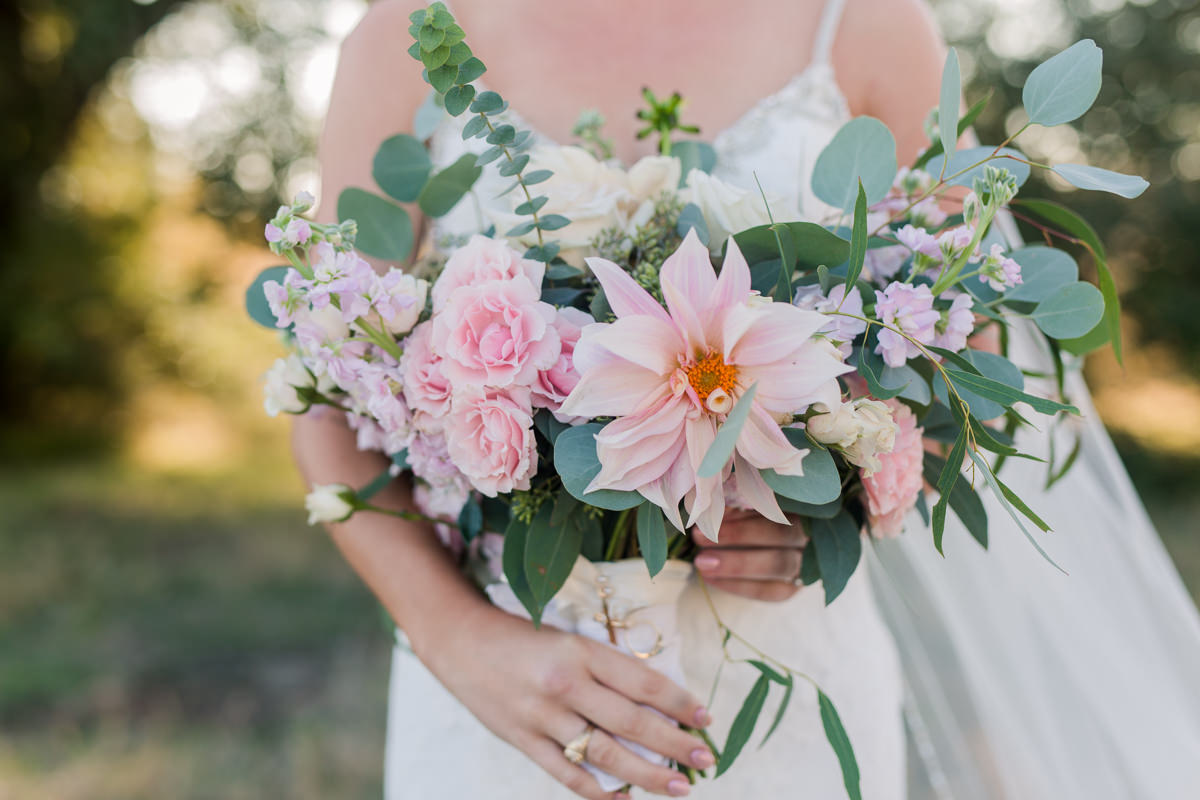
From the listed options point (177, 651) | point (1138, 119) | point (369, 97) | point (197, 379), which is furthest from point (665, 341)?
point (197, 379)

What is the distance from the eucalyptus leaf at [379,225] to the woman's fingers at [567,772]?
1.91 feet

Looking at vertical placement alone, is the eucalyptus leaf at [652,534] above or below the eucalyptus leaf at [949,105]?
below

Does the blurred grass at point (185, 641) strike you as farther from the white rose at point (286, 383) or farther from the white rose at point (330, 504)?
the white rose at point (286, 383)

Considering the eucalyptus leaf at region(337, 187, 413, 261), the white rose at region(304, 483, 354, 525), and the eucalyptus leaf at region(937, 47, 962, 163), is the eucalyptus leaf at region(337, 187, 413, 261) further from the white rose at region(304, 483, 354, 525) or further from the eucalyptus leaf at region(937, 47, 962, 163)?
the eucalyptus leaf at region(937, 47, 962, 163)

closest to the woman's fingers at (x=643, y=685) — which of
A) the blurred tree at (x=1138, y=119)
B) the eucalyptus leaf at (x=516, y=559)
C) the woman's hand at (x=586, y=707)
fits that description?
the woman's hand at (x=586, y=707)

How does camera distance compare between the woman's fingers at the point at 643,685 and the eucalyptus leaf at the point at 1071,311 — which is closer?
the eucalyptus leaf at the point at 1071,311

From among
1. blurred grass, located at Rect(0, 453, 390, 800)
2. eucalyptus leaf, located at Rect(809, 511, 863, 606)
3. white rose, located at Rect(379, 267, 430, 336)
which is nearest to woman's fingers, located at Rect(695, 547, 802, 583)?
eucalyptus leaf, located at Rect(809, 511, 863, 606)

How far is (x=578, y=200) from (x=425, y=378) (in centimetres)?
24

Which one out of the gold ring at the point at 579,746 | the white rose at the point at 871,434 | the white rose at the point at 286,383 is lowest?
the gold ring at the point at 579,746

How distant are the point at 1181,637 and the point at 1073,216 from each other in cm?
93

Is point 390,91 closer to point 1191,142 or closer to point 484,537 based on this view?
point 484,537

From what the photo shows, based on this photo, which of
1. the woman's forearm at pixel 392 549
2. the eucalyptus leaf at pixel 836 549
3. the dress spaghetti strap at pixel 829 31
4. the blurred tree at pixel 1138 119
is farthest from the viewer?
the blurred tree at pixel 1138 119

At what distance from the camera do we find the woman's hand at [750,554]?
1.02 metres

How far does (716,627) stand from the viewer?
3.92 feet
